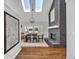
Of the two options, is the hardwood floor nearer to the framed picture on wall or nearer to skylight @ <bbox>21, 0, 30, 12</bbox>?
the framed picture on wall

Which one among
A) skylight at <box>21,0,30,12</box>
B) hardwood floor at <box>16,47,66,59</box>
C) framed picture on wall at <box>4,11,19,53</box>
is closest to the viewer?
framed picture on wall at <box>4,11,19,53</box>

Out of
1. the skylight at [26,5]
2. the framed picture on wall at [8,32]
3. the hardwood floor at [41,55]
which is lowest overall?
the hardwood floor at [41,55]

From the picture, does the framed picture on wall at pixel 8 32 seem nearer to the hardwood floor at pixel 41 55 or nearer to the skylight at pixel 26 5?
the hardwood floor at pixel 41 55

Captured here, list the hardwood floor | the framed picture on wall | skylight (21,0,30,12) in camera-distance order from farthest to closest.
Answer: skylight (21,0,30,12) → the hardwood floor → the framed picture on wall

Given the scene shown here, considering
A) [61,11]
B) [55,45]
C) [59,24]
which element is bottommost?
[55,45]

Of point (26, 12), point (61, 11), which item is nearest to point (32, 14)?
point (26, 12)

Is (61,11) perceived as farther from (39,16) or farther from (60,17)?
(39,16)

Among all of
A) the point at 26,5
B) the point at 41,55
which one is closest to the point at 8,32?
the point at 41,55

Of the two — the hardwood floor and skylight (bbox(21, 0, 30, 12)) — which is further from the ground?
skylight (bbox(21, 0, 30, 12))

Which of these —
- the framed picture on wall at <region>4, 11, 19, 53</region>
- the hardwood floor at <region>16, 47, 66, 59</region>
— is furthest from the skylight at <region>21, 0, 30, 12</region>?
the framed picture on wall at <region>4, 11, 19, 53</region>

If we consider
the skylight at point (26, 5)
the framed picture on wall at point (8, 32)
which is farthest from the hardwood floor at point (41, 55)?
the skylight at point (26, 5)
